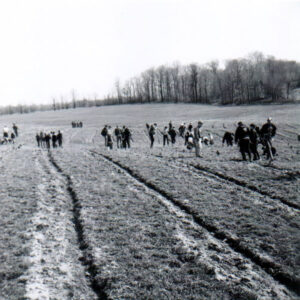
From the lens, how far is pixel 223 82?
105m

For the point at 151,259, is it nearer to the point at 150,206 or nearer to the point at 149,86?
the point at 150,206

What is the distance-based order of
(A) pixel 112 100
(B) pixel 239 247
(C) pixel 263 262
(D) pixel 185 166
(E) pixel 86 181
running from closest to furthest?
1. (C) pixel 263 262
2. (B) pixel 239 247
3. (E) pixel 86 181
4. (D) pixel 185 166
5. (A) pixel 112 100

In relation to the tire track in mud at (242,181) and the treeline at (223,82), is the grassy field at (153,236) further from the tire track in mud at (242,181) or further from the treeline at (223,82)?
the treeline at (223,82)

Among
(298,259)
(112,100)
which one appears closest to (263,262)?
(298,259)

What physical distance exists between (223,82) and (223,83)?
1.06 feet

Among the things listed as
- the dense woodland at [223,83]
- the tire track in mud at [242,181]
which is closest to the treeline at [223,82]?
the dense woodland at [223,83]

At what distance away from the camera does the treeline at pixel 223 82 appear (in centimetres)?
8800

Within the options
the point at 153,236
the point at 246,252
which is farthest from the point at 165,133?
the point at 246,252

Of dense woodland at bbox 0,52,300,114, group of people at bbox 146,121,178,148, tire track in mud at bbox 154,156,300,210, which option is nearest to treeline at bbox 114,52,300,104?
dense woodland at bbox 0,52,300,114

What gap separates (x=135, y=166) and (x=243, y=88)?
9071 centimetres

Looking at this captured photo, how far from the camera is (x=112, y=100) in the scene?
147 metres

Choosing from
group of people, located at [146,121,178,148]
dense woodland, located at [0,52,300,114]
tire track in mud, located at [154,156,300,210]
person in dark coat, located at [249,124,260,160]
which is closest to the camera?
tire track in mud, located at [154,156,300,210]

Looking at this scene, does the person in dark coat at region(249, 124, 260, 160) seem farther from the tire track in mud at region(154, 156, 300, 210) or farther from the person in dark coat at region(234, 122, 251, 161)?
the tire track in mud at region(154, 156, 300, 210)

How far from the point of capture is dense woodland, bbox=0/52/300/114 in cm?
8738
